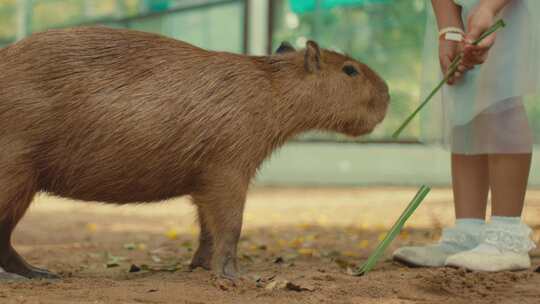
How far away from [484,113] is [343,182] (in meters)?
5.46

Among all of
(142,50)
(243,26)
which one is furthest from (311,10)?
(142,50)

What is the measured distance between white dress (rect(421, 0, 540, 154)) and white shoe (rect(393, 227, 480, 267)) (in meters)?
0.38

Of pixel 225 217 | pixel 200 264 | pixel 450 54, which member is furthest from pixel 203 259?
pixel 450 54

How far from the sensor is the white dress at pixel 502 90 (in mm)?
3859

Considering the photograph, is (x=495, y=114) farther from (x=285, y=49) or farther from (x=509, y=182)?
(x=285, y=49)

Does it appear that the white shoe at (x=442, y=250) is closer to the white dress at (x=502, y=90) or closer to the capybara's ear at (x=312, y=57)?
the white dress at (x=502, y=90)

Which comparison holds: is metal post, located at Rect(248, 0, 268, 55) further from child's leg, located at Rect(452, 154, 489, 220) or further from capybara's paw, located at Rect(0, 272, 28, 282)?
capybara's paw, located at Rect(0, 272, 28, 282)

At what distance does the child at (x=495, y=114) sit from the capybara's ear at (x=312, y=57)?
577 mm

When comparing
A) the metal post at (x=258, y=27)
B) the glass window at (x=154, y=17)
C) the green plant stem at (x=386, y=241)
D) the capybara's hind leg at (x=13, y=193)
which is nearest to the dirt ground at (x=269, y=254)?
the green plant stem at (x=386, y=241)

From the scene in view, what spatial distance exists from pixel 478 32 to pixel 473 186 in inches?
30.3

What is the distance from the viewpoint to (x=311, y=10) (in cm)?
947

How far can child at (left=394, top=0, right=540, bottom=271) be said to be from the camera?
3.80 m

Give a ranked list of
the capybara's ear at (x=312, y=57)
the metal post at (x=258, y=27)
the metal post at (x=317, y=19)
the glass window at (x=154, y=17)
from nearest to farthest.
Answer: the capybara's ear at (x=312, y=57), the metal post at (x=317, y=19), the metal post at (x=258, y=27), the glass window at (x=154, y=17)

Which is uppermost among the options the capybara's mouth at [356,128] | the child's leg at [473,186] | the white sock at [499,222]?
the capybara's mouth at [356,128]
